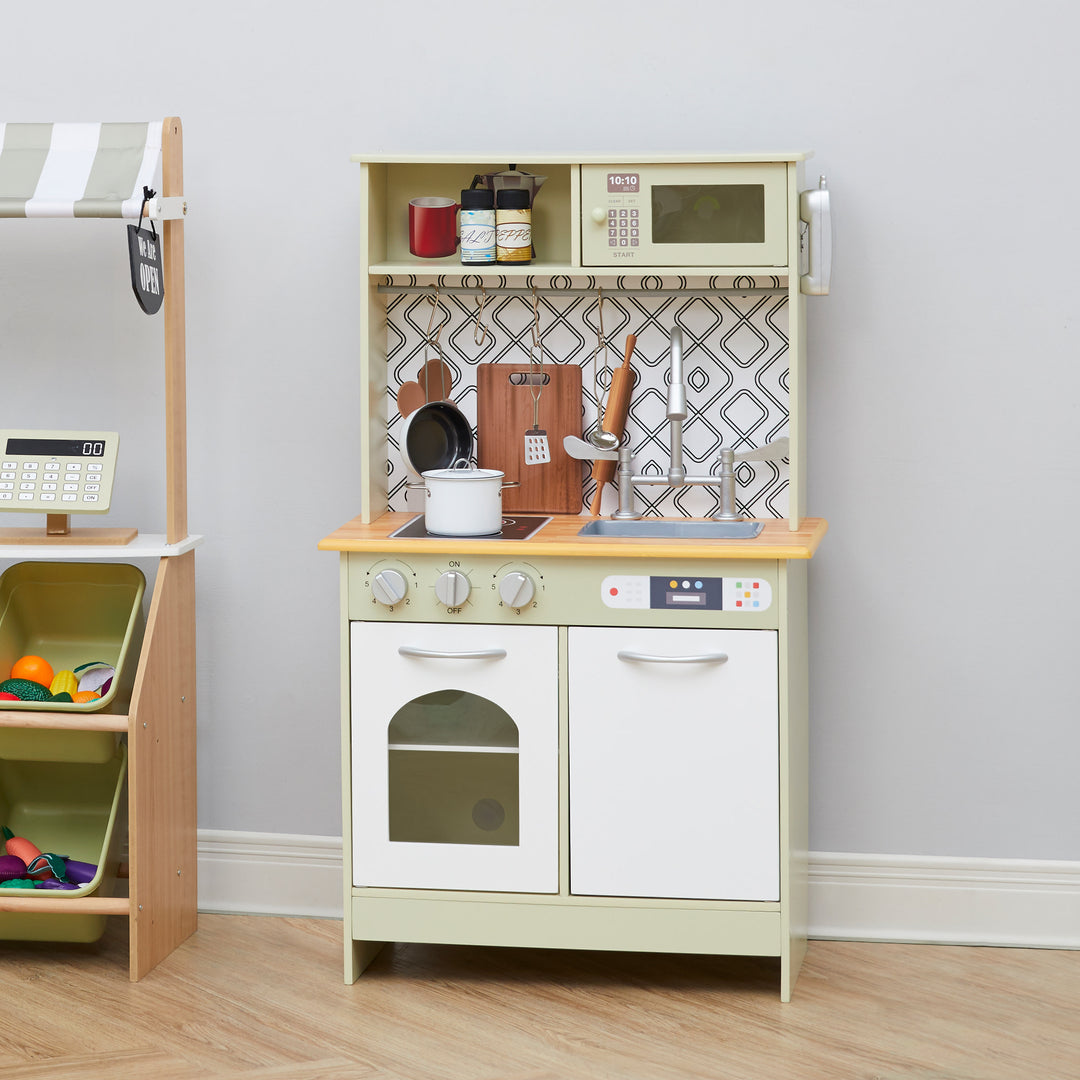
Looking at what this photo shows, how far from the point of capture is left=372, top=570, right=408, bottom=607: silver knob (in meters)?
2.66

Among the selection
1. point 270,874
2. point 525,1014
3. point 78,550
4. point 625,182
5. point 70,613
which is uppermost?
point 625,182

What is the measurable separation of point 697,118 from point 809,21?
30cm

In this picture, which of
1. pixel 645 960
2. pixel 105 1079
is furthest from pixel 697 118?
pixel 105 1079

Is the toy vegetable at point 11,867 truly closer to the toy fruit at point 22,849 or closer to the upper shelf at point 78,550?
the toy fruit at point 22,849

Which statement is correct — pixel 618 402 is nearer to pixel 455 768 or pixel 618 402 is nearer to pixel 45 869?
pixel 455 768

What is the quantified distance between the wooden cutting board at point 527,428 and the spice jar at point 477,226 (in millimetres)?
299

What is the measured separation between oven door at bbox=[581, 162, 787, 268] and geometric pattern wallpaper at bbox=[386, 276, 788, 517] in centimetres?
23

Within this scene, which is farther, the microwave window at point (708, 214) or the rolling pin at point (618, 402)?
the rolling pin at point (618, 402)

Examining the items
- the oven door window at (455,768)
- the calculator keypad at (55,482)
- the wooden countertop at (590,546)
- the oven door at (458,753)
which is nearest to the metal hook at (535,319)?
the wooden countertop at (590,546)

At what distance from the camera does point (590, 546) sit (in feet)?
8.59

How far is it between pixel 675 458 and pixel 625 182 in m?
0.59

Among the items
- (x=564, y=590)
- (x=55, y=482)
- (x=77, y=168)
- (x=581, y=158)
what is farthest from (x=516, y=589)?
(x=77, y=168)

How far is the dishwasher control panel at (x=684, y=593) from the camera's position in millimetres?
2609

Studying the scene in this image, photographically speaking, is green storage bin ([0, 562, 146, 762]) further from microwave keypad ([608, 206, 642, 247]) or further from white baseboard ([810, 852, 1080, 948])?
white baseboard ([810, 852, 1080, 948])
